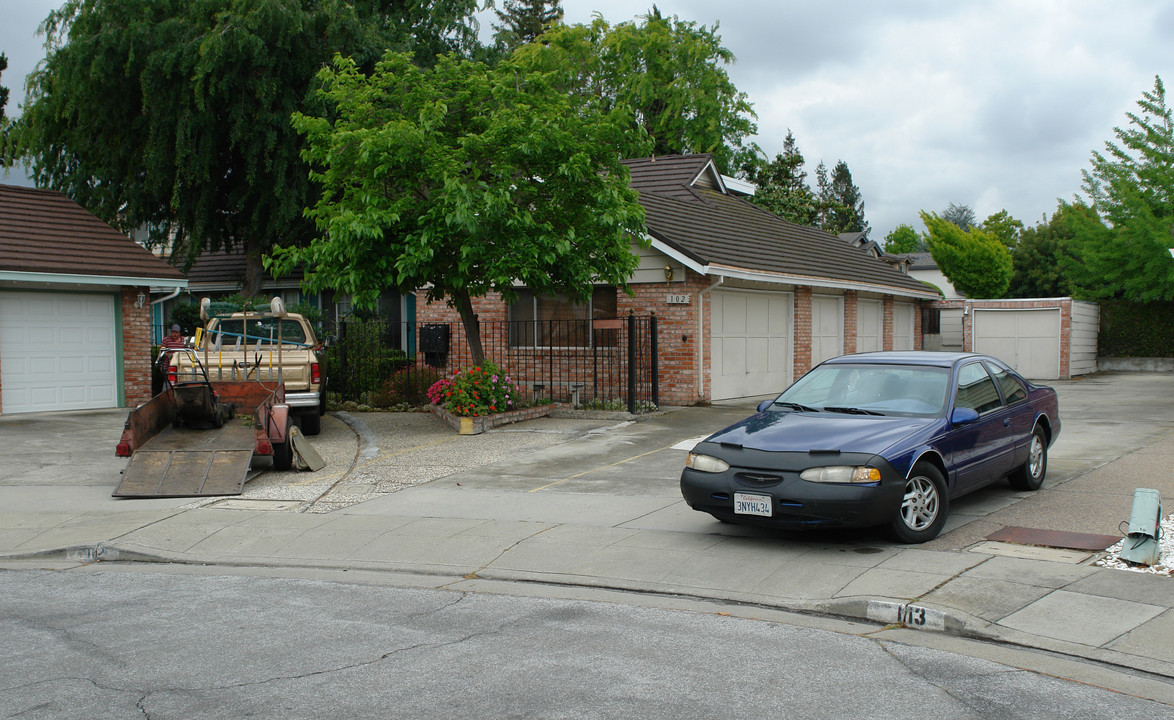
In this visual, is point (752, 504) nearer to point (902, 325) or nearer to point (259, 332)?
point (259, 332)

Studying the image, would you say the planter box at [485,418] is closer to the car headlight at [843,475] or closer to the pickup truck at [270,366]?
the pickup truck at [270,366]

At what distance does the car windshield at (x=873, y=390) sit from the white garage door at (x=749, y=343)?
8.78m

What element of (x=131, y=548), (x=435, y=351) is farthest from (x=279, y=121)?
(x=131, y=548)

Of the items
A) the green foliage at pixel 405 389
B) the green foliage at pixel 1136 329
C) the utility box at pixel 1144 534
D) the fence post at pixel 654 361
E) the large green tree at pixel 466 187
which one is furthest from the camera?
the green foliage at pixel 1136 329

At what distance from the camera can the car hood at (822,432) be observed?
7188 millimetres

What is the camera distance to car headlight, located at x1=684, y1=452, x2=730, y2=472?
24.6 feet

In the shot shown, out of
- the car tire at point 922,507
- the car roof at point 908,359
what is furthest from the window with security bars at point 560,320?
the car tire at point 922,507

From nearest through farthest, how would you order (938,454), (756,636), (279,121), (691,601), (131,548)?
1. (756,636)
2. (691,601)
3. (938,454)
4. (131,548)
5. (279,121)

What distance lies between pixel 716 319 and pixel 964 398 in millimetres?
9628

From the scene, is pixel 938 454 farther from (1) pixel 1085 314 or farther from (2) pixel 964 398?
(1) pixel 1085 314

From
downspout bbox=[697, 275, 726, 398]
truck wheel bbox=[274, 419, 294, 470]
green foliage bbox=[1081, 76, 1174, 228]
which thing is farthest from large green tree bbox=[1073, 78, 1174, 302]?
truck wheel bbox=[274, 419, 294, 470]

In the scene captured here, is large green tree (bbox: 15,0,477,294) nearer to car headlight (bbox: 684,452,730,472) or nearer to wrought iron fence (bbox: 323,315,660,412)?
wrought iron fence (bbox: 323,315,660,412)

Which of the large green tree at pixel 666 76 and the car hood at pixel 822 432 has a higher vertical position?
the large green tree at pixel 666 76

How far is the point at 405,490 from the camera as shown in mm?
10344
